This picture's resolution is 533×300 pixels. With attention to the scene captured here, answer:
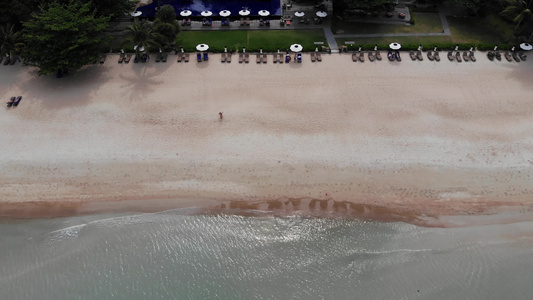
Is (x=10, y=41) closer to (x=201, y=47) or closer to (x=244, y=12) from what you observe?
(x=201, y=47)

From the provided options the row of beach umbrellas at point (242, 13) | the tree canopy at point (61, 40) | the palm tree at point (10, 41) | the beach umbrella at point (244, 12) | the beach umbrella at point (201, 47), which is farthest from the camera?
the beach umbrella at point (244, 12)

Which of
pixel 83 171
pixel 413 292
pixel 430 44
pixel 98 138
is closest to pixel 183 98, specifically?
pixel 98 138

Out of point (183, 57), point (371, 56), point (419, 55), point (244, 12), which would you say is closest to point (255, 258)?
point (183, 57)

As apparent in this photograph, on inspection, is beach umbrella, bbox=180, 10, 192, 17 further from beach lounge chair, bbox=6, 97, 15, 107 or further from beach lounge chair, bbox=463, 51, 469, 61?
beach lounge chair, bbox=463, 51, 469, 61

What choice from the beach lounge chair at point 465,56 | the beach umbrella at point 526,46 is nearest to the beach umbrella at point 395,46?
the beach lounge chair at point 465,56

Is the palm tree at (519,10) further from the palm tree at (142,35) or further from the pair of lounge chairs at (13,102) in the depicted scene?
the pair of lounge chairs at (13,102)

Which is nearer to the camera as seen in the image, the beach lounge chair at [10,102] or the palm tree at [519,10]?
the beach lounge chair at [10,102]
